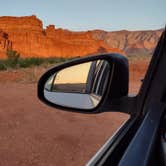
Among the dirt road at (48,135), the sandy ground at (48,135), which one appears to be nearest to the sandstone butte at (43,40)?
the sandy ground at (48,135)

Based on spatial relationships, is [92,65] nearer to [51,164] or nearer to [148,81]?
[148,81]

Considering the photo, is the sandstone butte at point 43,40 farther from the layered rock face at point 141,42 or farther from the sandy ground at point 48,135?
the sandy ground at point 48,135

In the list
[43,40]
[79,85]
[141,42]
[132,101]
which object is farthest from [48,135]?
[43,40]

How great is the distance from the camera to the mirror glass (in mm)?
2281

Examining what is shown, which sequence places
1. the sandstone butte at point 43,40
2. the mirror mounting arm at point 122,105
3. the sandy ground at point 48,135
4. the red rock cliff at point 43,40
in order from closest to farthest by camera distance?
the mirror mounting arm at point 122,105 < the sandy ground at point 48,135 < the sandstone butte at point 43,40 < the red rock cliff at point 43,40

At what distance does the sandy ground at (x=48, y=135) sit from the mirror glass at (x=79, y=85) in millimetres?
3127

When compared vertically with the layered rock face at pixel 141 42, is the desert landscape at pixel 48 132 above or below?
below

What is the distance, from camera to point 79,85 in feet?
8.84

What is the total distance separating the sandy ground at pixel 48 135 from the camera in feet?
Answer: 19.8

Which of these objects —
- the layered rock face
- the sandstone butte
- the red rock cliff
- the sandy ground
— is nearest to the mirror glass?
the layered rock face

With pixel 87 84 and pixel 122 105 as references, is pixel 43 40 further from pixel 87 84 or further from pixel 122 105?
pixel 122 105

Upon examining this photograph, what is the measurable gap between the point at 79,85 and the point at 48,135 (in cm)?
→ 503

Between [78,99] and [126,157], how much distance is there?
1152 mm

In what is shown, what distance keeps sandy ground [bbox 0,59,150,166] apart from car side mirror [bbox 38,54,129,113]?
320 centimetres
